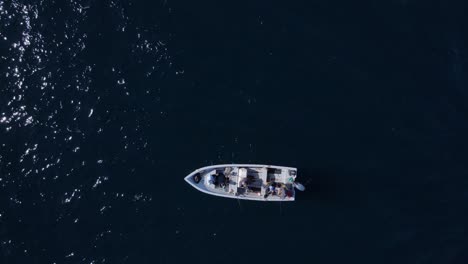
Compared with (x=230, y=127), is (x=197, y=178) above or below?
below

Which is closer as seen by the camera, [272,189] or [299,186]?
[299,186]

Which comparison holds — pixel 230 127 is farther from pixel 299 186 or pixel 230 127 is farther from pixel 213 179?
pixel 299 186

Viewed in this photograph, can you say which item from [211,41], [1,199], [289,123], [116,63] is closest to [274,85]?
[289,123]

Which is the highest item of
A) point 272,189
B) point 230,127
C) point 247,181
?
point 230,127

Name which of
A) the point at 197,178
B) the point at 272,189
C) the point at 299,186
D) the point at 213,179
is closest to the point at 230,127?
the point at 213,179

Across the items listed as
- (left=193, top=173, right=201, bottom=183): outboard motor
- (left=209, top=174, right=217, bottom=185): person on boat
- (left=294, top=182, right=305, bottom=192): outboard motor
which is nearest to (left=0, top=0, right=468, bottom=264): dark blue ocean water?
(left=193, top=173, right=201, bottom=183): outboard motor

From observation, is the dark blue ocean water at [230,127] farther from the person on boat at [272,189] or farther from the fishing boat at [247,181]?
the person on boat at [272,189]
